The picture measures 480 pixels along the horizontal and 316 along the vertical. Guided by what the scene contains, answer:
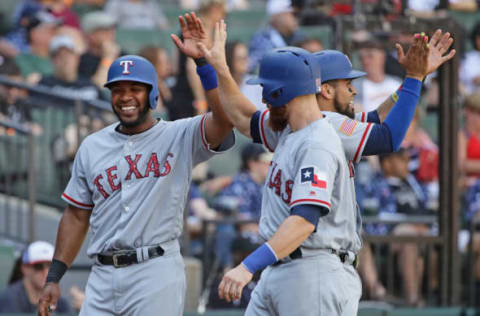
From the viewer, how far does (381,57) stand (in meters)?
10.3

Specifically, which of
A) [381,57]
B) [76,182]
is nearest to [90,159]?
[76,182]

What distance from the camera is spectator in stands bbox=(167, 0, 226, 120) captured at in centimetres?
980

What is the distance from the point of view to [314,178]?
13.2 ft

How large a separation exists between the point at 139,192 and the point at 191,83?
5245 millimetres

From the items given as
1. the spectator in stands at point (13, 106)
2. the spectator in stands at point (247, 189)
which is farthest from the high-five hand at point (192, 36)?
the spectator in stands at point (13, 106)

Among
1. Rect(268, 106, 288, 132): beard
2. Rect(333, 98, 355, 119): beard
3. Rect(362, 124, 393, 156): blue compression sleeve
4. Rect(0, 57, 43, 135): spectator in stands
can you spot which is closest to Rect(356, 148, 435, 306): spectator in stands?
Rect(0, 57, 43, 135): spectator in stands

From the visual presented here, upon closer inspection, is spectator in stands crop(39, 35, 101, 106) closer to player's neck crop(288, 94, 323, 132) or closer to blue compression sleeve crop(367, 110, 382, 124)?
blue compression sleeve crop(367, 110, 382, 124)

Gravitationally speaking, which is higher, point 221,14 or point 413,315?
point 221,14

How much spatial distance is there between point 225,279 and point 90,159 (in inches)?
58.4

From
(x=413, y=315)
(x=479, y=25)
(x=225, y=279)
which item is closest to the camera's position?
(x=225, y=279)

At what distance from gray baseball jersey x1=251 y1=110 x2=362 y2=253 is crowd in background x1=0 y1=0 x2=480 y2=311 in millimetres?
3425

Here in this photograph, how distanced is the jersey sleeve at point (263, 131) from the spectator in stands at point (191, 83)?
5.01m

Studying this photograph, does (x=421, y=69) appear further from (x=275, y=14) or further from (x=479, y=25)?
(x=479, y=25)

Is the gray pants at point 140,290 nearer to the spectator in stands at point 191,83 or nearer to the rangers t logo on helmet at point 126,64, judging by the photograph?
the rangers t logo on helmet at point 126,64
